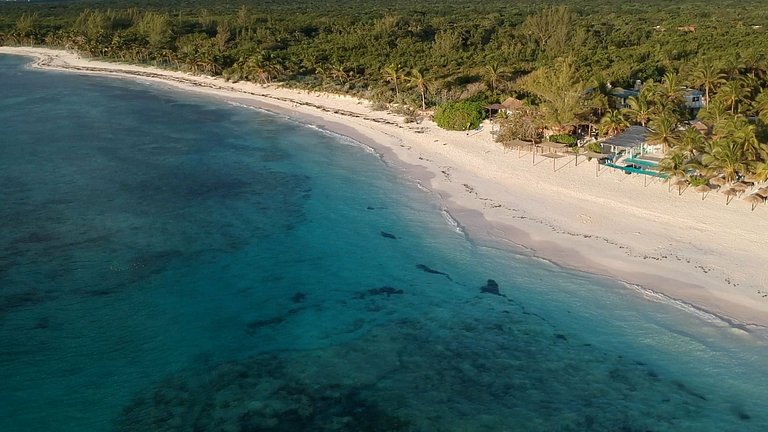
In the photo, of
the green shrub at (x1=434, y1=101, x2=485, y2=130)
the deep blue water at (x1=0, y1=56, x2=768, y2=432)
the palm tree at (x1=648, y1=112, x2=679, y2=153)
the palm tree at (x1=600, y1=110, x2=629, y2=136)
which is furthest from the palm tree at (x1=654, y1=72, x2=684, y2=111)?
the deep blue water at (x1=0, y1=56, x2=768, y2=432)

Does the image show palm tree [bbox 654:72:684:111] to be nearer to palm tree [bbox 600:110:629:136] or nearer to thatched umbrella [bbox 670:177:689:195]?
palm tree [bbox 600:110:629:136]

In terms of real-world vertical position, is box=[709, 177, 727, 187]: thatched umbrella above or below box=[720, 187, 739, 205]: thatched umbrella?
above

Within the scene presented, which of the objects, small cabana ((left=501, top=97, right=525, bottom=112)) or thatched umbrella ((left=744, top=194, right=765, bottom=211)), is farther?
small cabana ((left=501, top=97, right=525, bottom=112))

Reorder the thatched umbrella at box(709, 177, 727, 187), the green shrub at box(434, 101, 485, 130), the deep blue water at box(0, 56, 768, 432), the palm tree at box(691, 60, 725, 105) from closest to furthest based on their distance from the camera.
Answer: the deep blue water at box(0, 56, 768, 432)
the thatched umbrella at box(709, 177, 727, 187)
the palm tree at box(691, 60, 725, 105)
the green shrub at box(434, 101, 485, 130)

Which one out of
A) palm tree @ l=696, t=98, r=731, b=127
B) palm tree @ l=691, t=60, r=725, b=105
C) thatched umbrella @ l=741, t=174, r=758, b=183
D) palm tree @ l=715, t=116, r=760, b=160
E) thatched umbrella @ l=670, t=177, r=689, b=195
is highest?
palm tree @ l=691, t=60, r=725, b=105

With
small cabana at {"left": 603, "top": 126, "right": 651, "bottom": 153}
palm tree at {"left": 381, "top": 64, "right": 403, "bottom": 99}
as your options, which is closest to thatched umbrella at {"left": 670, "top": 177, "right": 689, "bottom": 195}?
small cabana at {"left": 603, "top": 126, "right": 651, "bottom": 153}

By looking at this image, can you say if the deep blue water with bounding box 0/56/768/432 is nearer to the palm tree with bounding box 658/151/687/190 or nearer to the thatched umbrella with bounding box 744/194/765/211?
the palm tree with bounding box 658/151/687/190

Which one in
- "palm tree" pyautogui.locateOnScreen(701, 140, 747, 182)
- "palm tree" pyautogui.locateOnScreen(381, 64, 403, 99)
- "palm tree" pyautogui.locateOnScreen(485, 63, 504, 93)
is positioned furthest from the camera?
"palm tree" pyautogui.locateOnScreen(381, 64, 403, 99)
